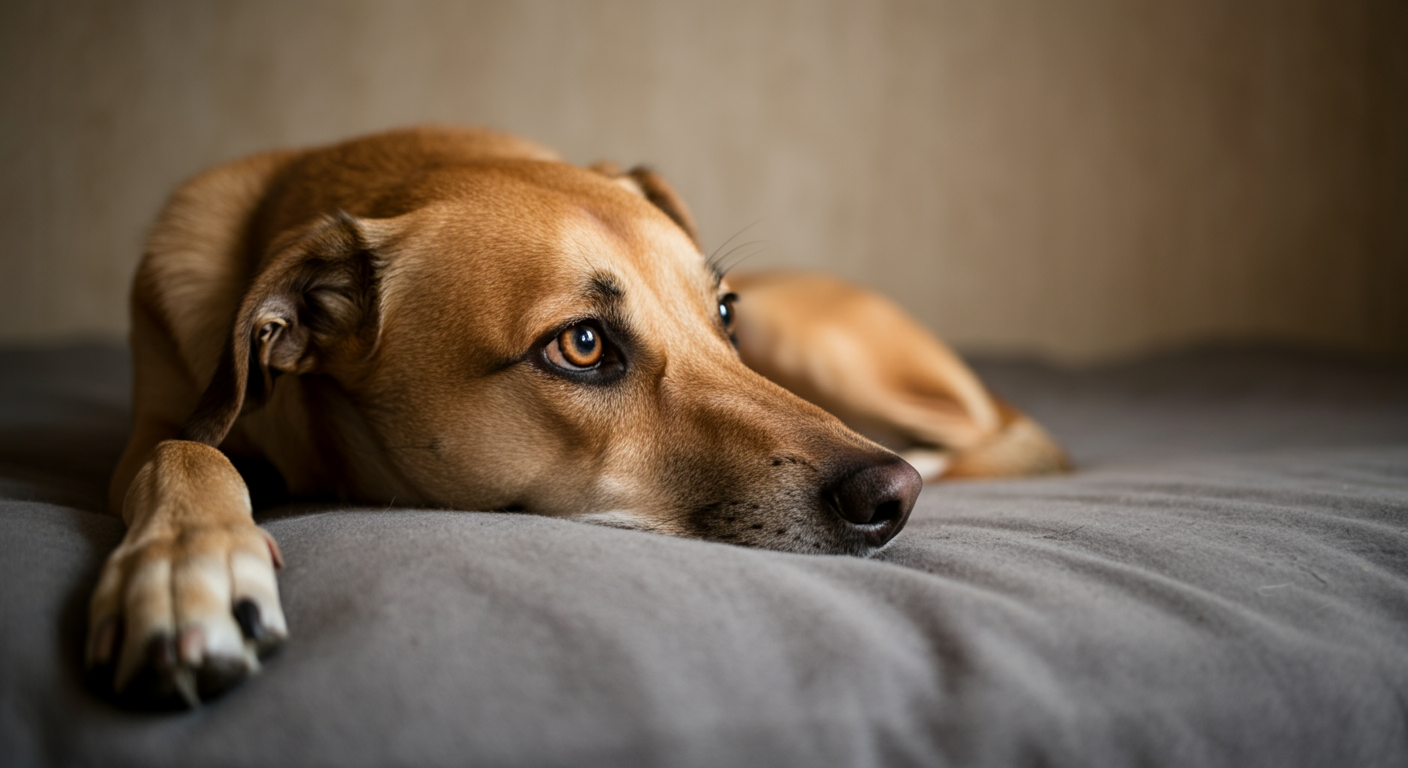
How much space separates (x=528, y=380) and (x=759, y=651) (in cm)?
70

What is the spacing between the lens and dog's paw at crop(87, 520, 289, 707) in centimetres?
78

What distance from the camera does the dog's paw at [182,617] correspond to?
0.78 m

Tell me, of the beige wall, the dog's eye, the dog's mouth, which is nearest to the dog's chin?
the dog's mouth

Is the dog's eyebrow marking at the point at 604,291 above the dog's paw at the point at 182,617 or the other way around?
above

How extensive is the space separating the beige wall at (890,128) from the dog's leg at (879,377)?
2.52 metres

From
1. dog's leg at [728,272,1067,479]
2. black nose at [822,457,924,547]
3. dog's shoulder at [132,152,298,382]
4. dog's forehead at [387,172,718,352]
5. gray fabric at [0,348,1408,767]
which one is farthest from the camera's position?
dog's leg at [728,272,1067,479]

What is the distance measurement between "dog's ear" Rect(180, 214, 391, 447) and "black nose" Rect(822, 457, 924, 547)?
84 centimetres

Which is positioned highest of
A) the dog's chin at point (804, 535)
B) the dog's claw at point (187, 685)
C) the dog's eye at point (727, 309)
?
the dog's eye at point (727, 309)

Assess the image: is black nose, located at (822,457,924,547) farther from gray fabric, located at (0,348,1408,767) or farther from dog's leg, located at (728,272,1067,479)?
dog's leg, located at (728,272,1067,479)

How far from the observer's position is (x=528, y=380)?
138 cm

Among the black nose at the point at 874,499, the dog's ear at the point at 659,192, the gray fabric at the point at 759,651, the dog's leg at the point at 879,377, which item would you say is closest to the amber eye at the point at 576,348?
the gray fabric at the point at 759,651

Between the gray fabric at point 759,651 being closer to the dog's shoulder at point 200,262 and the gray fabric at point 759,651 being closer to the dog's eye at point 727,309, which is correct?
the dog's shoulder at point 200,262

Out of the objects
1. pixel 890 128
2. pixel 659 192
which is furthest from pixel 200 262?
pixel 890 128

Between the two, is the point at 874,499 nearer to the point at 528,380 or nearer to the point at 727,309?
the point at 528,380
